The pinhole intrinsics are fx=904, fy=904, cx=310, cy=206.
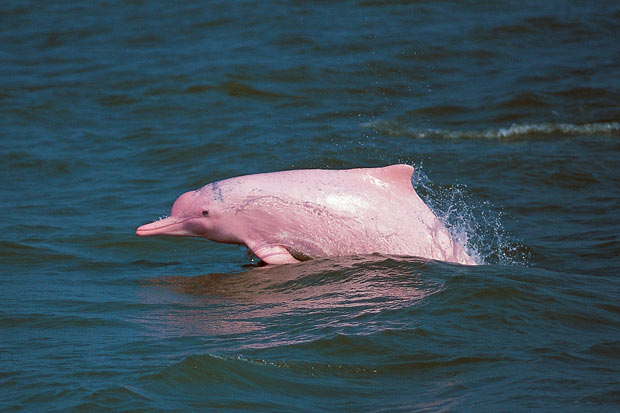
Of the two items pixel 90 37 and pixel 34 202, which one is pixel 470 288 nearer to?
pixel 34 202

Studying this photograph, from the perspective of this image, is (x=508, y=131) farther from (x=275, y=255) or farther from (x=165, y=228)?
(x=165, y=228)

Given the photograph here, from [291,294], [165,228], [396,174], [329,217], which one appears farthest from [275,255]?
[396,174]

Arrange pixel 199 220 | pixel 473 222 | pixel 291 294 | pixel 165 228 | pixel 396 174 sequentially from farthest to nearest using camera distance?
pixel 473 222, pixel 165 228, pixel 199 220, pixel 396 174, pixel 291 294

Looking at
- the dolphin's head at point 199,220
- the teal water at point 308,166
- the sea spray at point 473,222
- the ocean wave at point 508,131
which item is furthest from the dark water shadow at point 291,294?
the ocean wave at point 508,131

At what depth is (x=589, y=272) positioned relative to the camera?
39.6 feet

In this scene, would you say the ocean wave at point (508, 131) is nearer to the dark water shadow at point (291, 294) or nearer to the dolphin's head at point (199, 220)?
the dolphin's head at point (199, 220)

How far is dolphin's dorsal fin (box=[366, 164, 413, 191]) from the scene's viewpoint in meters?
11.2

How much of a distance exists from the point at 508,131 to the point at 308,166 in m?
5.87

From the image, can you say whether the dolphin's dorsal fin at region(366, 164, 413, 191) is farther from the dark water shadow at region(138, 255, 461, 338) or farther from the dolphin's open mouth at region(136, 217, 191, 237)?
the dolphin's open mouth at region(136, 217, 191, 237)

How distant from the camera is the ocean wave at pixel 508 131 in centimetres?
2138

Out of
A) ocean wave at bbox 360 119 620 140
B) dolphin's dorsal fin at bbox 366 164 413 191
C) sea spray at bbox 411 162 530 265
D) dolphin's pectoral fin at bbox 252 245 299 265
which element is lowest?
sea spray at bbox 411 162 530 265

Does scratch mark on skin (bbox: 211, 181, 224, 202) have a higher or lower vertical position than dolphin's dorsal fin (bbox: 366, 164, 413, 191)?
lower

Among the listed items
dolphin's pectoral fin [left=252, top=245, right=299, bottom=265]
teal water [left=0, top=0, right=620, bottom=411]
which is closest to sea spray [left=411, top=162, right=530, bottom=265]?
teal water [left=0, top=0, right=620, bottom=411]

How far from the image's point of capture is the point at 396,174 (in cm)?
1123
